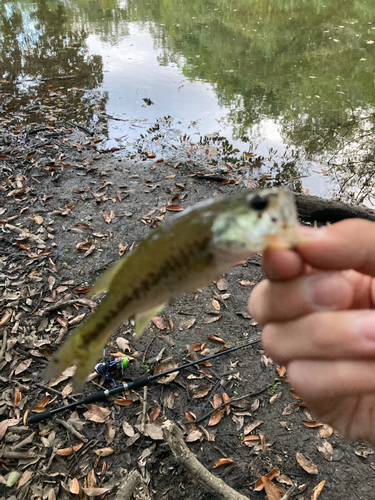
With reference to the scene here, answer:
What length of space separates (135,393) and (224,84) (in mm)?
11526

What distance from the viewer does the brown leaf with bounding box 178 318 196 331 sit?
441cm

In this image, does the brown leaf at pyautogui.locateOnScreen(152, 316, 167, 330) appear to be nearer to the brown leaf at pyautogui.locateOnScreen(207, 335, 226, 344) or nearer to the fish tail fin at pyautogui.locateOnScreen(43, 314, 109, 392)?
the brown leaf at pyautogui.locateOnScreen(207, 335, 226, 344)

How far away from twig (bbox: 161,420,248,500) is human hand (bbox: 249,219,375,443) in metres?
1.91

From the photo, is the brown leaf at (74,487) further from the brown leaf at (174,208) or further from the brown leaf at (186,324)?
the brown leaf at (174,208)

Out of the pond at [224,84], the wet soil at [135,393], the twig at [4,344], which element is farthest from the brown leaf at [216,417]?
the pond at [224,84]

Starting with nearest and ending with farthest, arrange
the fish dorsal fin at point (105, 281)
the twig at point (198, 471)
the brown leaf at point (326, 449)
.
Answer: the fish dorsal fin at point (105, 281), the twig at point (198, 471), the brown leaf at point (326, 449)

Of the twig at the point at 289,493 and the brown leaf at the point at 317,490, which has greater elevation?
the twig at the point at 289,493

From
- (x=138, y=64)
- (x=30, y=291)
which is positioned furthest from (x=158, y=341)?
(x=138, y=64)

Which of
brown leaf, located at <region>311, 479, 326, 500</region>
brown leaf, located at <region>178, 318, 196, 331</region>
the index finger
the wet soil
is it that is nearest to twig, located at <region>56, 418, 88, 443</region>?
the wet soil

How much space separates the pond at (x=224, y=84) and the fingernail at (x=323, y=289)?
6464mm

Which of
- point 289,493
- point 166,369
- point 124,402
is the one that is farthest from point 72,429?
point 289,493

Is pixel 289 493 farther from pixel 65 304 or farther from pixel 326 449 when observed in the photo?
pixel 65 304

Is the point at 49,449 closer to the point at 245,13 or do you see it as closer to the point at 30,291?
the point at 30,291

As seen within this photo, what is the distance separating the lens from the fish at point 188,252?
1139 millimetres
